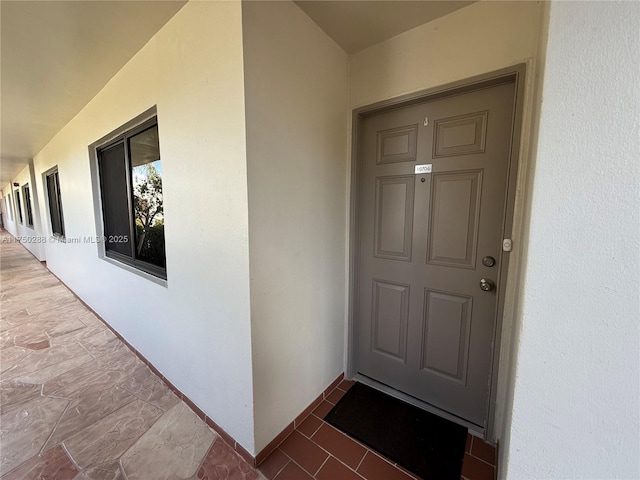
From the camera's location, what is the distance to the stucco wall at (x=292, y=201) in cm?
120

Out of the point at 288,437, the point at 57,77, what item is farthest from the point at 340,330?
the point at 57,77

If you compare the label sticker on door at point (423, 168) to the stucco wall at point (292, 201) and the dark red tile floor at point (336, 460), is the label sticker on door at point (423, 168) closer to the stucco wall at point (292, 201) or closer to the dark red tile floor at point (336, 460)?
the stucco wall at point (292, 201)

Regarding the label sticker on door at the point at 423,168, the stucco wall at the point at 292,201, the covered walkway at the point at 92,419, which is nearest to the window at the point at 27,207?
the covered walkway at the point at 92,419

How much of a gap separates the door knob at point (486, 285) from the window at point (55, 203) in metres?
5.77

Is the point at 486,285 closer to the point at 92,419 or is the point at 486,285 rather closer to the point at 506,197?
the point at 506,197

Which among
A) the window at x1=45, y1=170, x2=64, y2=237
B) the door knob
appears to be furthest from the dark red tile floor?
the window at x1=45, y1=170, x2=64, y2=237

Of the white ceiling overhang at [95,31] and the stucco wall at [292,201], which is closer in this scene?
the stucco wall at [292,201]

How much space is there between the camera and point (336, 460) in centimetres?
139

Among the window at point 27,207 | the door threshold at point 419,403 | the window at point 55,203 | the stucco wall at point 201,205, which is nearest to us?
the stucco wall at point 201,205

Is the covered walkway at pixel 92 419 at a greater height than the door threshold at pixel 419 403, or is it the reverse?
the door threshold at pixel 419 403

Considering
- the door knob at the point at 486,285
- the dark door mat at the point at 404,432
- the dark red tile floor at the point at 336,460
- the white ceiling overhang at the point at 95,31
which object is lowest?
the dark red tile floor at the point at 336,460

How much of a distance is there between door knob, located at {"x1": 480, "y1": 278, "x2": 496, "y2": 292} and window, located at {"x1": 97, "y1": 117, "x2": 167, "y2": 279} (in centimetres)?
214

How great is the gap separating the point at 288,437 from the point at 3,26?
9.95 ft

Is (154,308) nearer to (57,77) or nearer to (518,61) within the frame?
(57,77)
